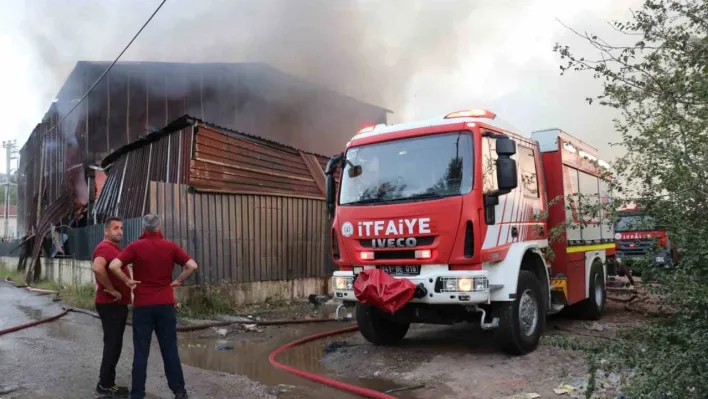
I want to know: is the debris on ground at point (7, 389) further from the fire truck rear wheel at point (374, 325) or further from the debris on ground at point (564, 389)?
the debris on ground at point (564, 389)

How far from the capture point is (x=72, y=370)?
5250 millimetres

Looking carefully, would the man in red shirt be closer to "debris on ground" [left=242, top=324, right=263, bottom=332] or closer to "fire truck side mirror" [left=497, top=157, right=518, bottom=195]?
"debris on ground" [left=242, top=324, right=263, bottom=332]

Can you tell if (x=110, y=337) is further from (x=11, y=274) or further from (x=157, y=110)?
(x=11, y=274)

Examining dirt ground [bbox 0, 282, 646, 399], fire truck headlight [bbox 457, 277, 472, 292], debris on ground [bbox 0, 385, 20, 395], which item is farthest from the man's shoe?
fire truck headlight [bbox 457, 277, 472, 292]

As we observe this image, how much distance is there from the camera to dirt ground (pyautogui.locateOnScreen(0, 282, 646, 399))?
15.5 feet

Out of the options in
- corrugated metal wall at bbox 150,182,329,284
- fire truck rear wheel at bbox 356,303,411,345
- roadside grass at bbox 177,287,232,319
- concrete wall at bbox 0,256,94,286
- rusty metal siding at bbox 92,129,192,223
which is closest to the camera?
fire truck rear wheel at bbox 356,303,411,345

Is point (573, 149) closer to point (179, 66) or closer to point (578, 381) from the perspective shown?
point (578, 381)

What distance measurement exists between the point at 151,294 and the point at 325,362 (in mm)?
2582

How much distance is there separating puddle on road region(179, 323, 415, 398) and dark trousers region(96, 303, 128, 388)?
1.42 m

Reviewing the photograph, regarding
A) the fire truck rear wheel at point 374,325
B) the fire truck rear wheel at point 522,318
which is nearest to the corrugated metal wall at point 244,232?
the fire truck rear wheel at point 374,325

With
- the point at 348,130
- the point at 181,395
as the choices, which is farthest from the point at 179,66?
the point at 181,395

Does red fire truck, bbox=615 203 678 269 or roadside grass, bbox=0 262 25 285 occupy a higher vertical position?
red fire truck, bbox=615 203 678 269

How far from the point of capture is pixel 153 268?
4.20m

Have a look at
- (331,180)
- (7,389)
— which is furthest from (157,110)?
(7,389)
